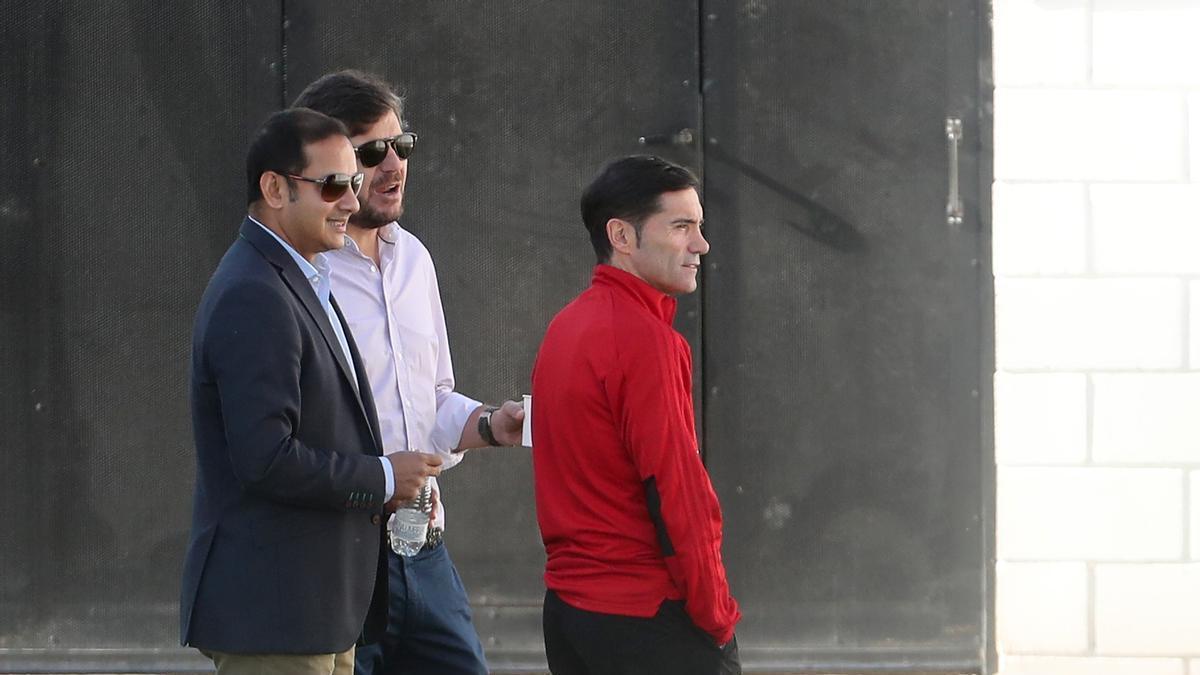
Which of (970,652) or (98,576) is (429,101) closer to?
(98,576)

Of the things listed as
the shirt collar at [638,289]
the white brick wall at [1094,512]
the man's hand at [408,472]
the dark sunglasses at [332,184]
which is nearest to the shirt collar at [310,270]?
the dark sunglasses at [332,184]

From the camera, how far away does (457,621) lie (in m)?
3.34

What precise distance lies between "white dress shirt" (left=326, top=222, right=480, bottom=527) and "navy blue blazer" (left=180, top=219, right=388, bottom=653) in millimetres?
530

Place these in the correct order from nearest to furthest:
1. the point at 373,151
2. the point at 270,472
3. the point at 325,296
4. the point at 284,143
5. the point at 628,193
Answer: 1. the point at 270,472
2. the point at 284,143
3. the point at 325,296
4. the point at 628,193
5. the point at 373,151

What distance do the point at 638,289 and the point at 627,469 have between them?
321 mm

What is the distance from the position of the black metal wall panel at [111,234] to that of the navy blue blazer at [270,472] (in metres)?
2.67

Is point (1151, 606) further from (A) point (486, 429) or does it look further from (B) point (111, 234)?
(B) point (111, 234)

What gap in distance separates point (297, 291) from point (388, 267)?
711mm

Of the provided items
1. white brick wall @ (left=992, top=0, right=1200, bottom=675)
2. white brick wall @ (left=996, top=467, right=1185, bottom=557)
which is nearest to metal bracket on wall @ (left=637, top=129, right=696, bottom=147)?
white brick wall @ (left=992, top=0, right=1200, bottom=675)

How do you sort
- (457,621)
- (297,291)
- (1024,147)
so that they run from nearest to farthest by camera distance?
1. (297,291)
2. (457,621)
3. (1024,147)

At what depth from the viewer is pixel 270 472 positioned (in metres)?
2.58

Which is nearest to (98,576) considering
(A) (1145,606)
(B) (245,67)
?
(B) (245,67)

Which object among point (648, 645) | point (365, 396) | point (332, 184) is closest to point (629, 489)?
point (648, 645)

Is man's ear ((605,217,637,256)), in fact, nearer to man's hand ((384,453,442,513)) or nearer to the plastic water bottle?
man's hand ((384,453,442,513))
